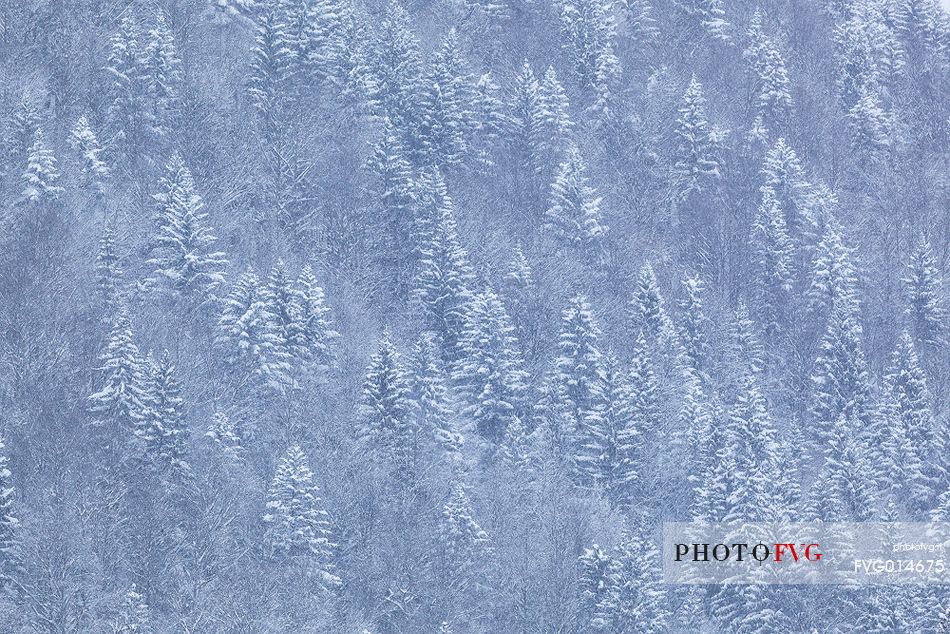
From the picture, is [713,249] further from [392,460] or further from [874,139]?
[392,460]

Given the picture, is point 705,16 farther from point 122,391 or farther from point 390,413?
point 122,391

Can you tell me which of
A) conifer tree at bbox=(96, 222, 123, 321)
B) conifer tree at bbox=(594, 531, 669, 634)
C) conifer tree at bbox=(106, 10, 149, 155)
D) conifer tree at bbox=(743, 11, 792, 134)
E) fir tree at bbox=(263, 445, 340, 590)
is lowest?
conifer tree at bbox=(594, 531, 669, 634)

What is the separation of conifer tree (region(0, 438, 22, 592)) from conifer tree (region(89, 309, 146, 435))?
5454 millimetres

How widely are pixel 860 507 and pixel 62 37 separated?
48.5 meters

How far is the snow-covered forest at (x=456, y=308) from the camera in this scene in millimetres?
44125

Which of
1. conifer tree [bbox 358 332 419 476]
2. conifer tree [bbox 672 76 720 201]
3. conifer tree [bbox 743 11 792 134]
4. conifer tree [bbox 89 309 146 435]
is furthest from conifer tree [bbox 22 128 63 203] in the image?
conifer tree [bbox 743 11 792 134]

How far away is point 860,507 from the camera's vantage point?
4800 cm

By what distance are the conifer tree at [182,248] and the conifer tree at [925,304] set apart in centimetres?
3929

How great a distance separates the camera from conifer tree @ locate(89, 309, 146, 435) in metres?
45.4

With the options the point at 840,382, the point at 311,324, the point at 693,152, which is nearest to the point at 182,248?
the point at 311,324

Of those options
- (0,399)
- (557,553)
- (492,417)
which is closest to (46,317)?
(0,399)

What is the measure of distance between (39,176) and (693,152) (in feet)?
125

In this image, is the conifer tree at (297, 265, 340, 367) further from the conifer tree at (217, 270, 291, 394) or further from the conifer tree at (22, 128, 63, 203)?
the conifer tree at (22, 128, 63, 203)

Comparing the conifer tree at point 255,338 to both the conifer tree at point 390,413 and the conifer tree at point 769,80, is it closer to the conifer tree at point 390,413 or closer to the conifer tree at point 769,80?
the conifer tree at point 390,413
